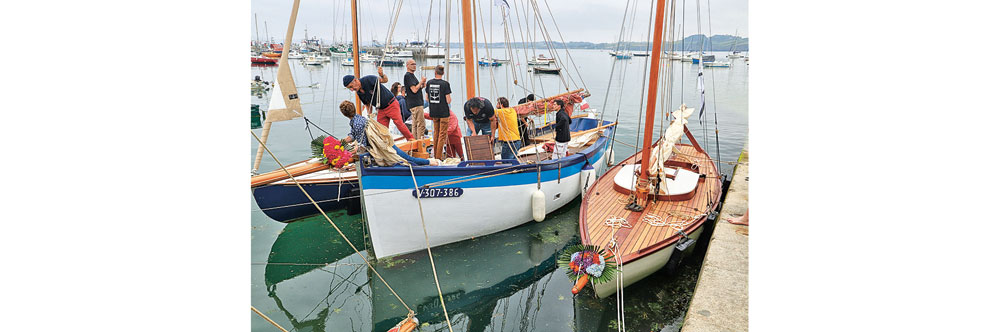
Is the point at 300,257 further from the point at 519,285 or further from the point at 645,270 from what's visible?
the point at 645,270

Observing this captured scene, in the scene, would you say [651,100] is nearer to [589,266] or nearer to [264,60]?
[589,266]

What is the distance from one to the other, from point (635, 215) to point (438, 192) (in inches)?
113

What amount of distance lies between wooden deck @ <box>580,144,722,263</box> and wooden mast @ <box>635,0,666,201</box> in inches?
8.3

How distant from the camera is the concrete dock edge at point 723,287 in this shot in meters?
4.46

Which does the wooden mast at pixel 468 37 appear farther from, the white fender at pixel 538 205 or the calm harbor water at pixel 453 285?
the calm harbor water at pixel 453 285

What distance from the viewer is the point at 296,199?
28.4 ft

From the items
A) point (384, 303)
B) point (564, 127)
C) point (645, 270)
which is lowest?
point (384, 303)

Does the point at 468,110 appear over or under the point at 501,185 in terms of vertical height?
over

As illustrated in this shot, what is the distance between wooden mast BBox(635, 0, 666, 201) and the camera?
21.9ft

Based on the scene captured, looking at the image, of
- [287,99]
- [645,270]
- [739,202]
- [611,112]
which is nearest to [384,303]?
[287,99]

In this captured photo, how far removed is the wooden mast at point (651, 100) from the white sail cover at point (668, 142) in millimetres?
246

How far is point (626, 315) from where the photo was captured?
19.0 feet

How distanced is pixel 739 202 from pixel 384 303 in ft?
19.3

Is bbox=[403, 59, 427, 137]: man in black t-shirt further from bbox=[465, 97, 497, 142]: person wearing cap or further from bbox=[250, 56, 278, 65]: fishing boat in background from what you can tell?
bbox=[250, 56, 278, 65]: fishing boat in background
